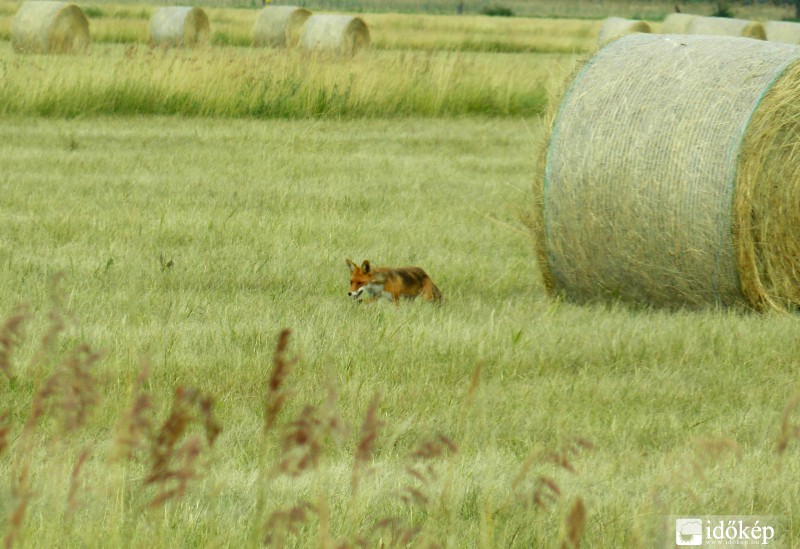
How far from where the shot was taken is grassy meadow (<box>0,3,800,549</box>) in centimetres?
304

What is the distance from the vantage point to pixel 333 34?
23.1 metres

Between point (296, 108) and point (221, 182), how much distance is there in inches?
214

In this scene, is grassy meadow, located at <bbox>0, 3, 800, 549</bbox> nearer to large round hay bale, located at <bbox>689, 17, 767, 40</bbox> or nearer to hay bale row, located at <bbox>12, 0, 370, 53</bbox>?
hay bale row, located at <bbox>12, 0, 370, 53</bbox>

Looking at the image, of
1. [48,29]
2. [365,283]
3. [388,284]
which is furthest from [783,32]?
[365,283]

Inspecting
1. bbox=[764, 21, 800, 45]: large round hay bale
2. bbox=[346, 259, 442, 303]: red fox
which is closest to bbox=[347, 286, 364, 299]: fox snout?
bbox=[346, 259, 442, 303]: red fox

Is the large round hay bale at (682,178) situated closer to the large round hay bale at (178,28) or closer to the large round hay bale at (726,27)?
the large round hay bale at (726,27)

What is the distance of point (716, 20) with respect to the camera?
25672mm

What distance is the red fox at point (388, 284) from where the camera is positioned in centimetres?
644

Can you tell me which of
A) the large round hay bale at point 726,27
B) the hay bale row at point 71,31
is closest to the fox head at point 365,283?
the hay bale row at point 71,31

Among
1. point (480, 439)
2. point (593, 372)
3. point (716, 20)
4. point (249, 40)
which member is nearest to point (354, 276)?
point (593, 372)

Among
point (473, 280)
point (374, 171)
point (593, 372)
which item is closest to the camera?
point (593, 372)

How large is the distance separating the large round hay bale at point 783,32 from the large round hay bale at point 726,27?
19cm

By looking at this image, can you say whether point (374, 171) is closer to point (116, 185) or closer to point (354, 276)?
point (116, 185)

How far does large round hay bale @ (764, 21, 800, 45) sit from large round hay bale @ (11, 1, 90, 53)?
13964 millimetres
